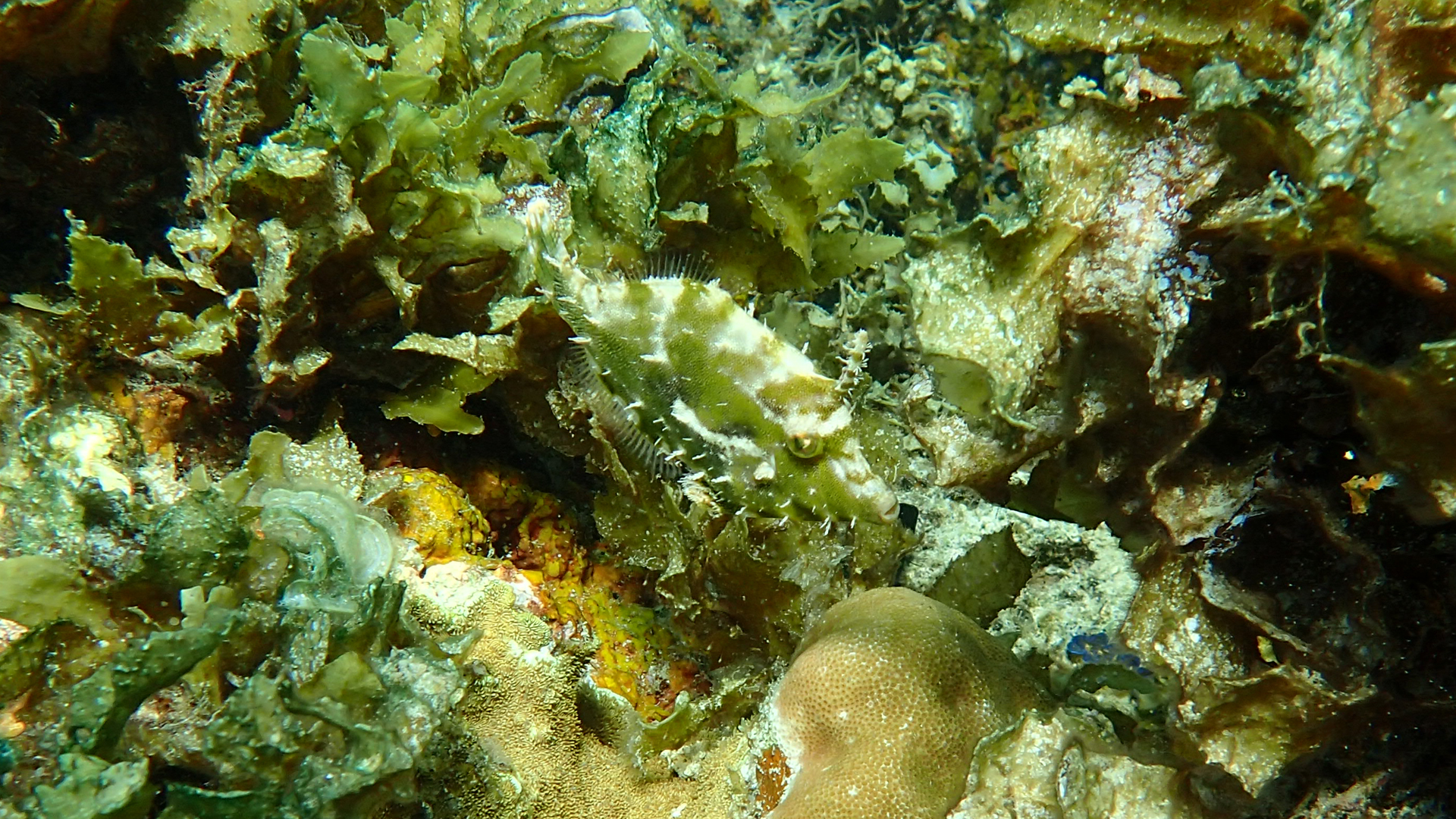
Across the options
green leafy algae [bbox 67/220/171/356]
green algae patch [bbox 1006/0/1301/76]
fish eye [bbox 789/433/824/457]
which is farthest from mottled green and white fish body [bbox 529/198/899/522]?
green leafy algae [bbox 67/220/171/356]

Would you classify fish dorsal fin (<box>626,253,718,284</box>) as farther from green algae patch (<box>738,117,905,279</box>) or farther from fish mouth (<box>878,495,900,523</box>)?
fish mouth (<box>878,495,900,523</box>)

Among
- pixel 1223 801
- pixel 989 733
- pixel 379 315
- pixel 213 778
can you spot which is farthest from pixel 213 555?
pixel 1223 801

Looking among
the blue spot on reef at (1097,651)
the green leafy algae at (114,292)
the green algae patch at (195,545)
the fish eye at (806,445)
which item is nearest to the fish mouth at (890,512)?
the fish eye at (806,445)

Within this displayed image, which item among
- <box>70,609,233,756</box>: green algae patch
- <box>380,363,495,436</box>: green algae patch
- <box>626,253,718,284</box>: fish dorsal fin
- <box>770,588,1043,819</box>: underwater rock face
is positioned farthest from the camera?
<box>626,253,718,284</box>: fish dorsal fin

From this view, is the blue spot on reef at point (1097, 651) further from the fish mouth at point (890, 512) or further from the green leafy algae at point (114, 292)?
the green leafy algae at point (114, 292)

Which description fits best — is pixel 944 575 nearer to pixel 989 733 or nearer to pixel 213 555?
pixel 989 733

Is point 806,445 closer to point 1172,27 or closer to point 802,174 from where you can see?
point 802,174

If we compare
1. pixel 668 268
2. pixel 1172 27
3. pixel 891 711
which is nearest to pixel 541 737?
pixel 891 711
